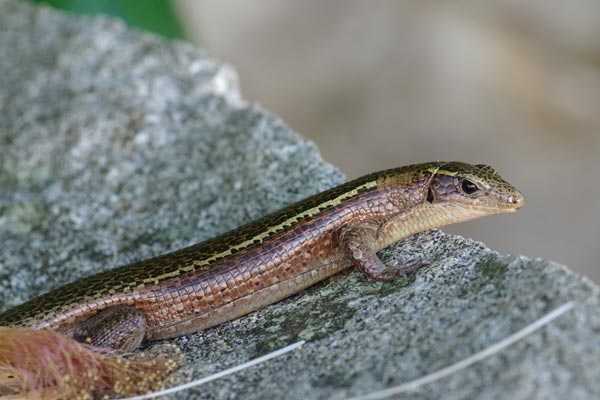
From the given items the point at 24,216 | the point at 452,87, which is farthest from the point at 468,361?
the point at 452,87

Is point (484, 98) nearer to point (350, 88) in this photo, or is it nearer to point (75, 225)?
point (350, 88)

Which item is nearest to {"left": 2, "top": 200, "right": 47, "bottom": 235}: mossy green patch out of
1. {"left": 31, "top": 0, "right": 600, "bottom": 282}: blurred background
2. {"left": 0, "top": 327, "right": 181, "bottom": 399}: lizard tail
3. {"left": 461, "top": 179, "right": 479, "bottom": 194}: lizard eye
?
{"left": 0, "top": 327, "right": 181, "bottom": 399}: lizard tail

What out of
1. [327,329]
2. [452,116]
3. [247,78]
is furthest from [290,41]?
[327,329]

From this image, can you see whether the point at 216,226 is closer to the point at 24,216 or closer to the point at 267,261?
→ the point at 267,261

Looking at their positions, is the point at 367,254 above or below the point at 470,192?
below

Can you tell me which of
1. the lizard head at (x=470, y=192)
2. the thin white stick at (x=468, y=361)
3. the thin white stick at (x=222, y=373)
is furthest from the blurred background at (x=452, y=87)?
the thin white stick at (x=468, y=361)

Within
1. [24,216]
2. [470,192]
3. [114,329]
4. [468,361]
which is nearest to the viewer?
[468,361]

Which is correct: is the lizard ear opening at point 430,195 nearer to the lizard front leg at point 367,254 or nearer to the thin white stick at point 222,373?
the lizard front leg at point 367,254

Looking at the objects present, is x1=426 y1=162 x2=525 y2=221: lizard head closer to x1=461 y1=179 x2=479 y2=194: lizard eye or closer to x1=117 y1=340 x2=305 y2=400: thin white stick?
x1=461 y1=179 x2=479 y2=194: lizard eye
